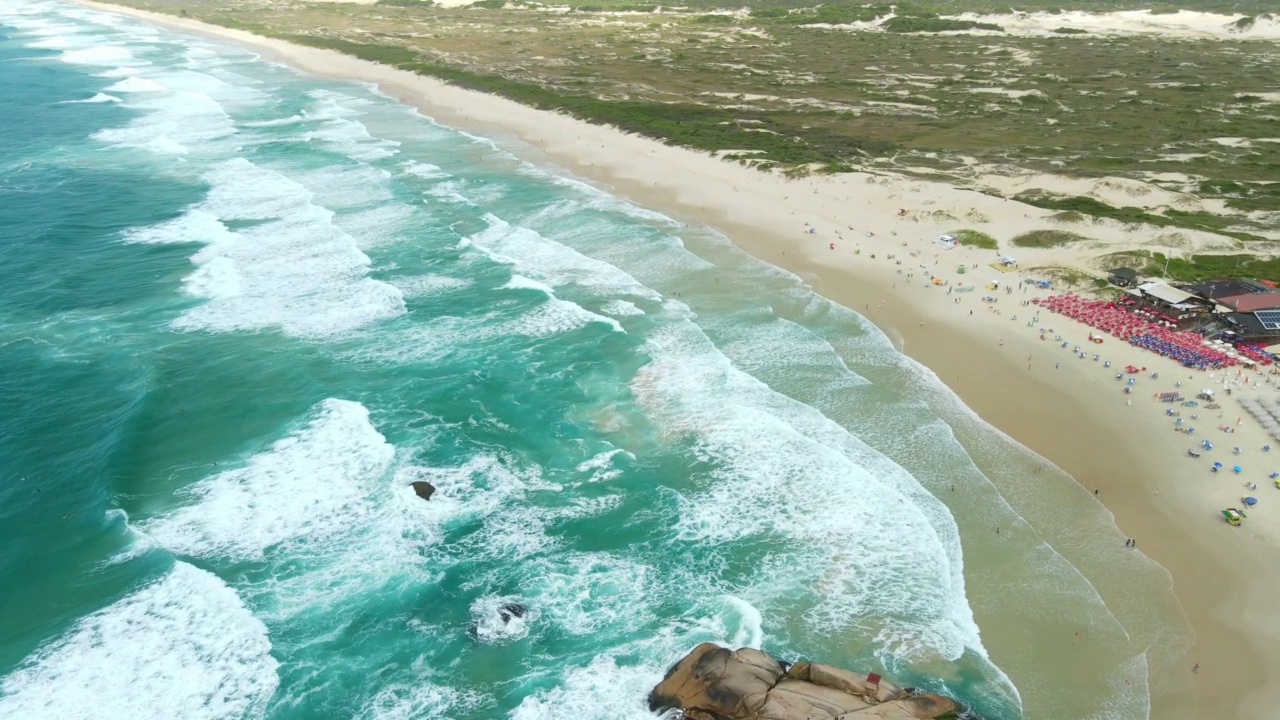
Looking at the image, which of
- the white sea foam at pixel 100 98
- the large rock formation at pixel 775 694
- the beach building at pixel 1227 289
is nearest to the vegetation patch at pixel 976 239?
the beach building at pixel 1227 289

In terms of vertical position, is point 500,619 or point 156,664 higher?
point 500,619

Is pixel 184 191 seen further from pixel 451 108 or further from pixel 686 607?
pixel 686 607

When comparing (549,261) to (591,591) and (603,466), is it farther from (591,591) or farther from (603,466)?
(591,591)

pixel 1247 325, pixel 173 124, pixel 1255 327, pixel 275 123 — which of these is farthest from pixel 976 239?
pixel 173 124

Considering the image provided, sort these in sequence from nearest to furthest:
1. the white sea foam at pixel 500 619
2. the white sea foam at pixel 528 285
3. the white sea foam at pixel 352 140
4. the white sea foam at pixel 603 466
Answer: the white sea foam at pixel 500 619 < the white sea foam at pixel 603 466 < the white sea foam at pixel 528 285 < the white sea foam at pixel 352 140

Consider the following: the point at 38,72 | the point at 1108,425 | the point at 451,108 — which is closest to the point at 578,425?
the point at 1108,425

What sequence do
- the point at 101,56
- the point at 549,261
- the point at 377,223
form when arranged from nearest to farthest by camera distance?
the point at 549,261
the point at 377,223
the point at 101,56

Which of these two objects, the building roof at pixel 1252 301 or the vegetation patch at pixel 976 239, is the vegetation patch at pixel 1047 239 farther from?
the building roof at pixel 1252 301
